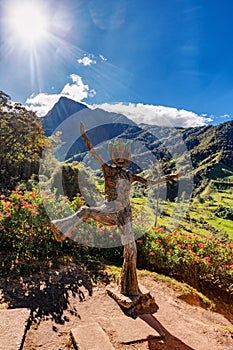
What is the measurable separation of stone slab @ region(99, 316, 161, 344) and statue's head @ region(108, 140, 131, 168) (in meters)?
2.47

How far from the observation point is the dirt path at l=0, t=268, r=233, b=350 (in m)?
3.04

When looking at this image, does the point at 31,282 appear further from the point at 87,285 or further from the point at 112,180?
the point at 112,180

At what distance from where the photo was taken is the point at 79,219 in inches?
126

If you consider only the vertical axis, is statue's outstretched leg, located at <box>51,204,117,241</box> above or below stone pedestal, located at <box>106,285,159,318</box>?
above

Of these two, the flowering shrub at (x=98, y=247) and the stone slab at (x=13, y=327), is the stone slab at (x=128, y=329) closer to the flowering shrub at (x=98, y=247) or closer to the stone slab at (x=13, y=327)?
the stone slab at (x=13, y=327)

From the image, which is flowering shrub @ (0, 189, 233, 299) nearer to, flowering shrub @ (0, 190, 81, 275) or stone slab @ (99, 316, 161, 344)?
flowering shrub @ (0, 190, 81, 275)

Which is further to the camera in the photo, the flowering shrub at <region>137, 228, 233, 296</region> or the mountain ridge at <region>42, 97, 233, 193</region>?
the mountain ridge at <region>42, 97, 233, 193</region>

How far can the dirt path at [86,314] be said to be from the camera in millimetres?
3045

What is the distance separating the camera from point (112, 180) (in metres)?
3.98

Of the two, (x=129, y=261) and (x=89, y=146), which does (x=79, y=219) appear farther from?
(x=129, y=261)

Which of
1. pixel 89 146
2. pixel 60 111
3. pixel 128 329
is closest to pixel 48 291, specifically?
pixel 128 329

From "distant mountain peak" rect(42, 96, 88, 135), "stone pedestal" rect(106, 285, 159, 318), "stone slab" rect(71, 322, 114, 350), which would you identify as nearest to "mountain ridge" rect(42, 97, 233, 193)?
"distant mountain peak" rect(42, 96, 88, 135)

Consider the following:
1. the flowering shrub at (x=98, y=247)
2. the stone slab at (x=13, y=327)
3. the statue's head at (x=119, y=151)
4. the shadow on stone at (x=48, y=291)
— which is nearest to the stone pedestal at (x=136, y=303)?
the shadow on stone at (x=48, y=291)

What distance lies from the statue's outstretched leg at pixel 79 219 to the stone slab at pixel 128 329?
1.43 m
